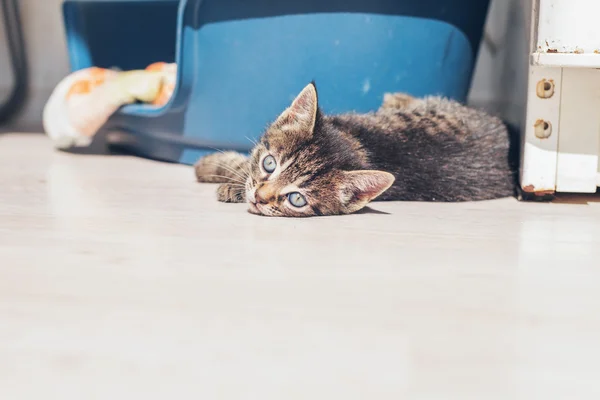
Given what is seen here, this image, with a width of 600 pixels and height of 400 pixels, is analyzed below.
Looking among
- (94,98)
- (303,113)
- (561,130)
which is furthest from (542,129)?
(94,98)

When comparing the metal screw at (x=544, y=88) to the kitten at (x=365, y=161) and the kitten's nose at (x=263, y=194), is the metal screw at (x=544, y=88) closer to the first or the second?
the kitten at (x=365, y=161)

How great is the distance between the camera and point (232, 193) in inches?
66.3

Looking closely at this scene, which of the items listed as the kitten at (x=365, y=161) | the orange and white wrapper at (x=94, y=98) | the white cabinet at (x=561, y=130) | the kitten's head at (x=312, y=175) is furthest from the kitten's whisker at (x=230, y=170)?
the white cabinet at (x=561, y=130)

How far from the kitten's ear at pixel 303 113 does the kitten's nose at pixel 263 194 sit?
0.15 m

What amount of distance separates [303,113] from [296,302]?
647 millimetres

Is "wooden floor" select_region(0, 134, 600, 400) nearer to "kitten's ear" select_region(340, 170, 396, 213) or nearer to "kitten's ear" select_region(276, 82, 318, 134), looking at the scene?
"kitten's ear" select_region(340, 170, 396, 213)

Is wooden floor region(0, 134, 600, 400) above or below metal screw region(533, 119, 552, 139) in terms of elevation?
below

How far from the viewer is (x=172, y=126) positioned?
212cm

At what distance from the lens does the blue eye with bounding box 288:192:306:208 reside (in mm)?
1536

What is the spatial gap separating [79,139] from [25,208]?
79cm

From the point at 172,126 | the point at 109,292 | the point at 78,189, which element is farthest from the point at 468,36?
the point at 109,292

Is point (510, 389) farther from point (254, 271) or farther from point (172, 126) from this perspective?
point (172, 126)

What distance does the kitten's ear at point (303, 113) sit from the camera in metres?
1.52

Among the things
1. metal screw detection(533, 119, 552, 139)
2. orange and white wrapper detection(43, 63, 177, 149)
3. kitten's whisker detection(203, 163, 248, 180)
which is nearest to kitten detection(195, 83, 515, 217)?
kitten's whisker detection(203, 163, 248, 180)
